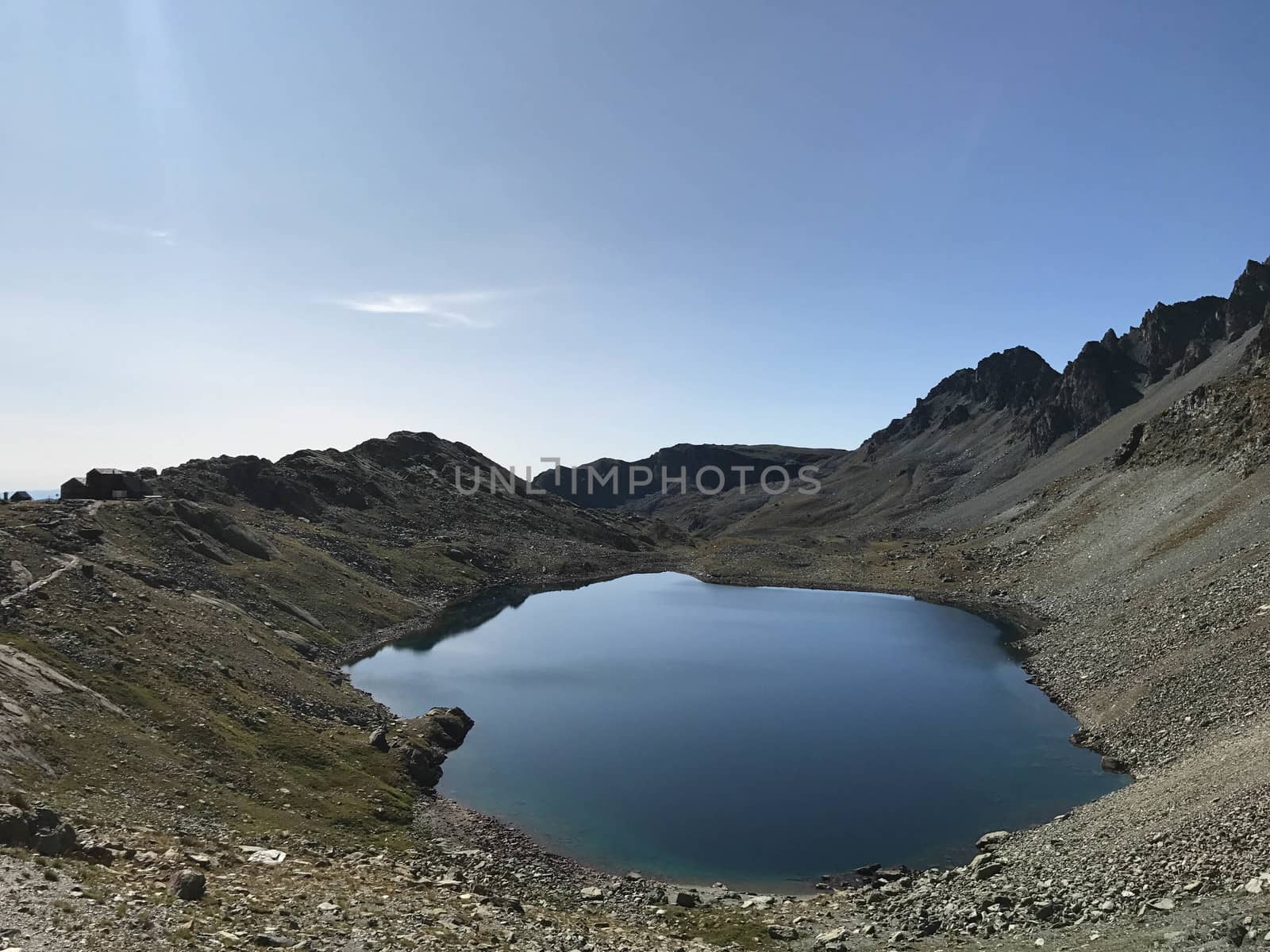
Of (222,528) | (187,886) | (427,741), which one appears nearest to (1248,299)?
(427,741)

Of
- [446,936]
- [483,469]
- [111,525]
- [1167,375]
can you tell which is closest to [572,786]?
[446,936]

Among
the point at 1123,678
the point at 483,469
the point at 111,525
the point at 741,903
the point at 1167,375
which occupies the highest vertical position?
the point at 1167,375

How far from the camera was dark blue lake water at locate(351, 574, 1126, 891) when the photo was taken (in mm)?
40500

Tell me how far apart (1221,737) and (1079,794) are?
813 centimetres

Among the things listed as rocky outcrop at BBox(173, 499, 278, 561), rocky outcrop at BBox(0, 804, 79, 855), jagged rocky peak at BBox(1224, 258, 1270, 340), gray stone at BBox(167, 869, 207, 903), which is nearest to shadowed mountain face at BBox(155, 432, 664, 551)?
rocky outcrop at BBox(173, 499, 278, 561)

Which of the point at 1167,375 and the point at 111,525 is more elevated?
the point at 1167,375

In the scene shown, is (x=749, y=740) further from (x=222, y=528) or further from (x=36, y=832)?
(x=222, y=528)

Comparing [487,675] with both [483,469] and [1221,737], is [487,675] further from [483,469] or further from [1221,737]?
[483,469]

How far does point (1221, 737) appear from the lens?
39.8 m

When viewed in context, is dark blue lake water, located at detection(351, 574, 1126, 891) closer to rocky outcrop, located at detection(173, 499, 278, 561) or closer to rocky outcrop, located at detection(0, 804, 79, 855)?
rocky outcrop, located at detection(173, 499, 278, 561)

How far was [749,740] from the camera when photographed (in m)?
56.2

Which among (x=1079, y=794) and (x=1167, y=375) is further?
(x=1167, y=375)

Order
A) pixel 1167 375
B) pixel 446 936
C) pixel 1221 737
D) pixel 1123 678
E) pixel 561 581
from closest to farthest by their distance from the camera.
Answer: pixel 446 936, pixel 1221 737, pixel 1123 678, pixel 561 581, pixel 1167 375

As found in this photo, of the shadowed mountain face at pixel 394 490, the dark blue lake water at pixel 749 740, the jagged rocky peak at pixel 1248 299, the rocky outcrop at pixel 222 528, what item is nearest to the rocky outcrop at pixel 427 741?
the dark blue lake water at pixel 749 740
